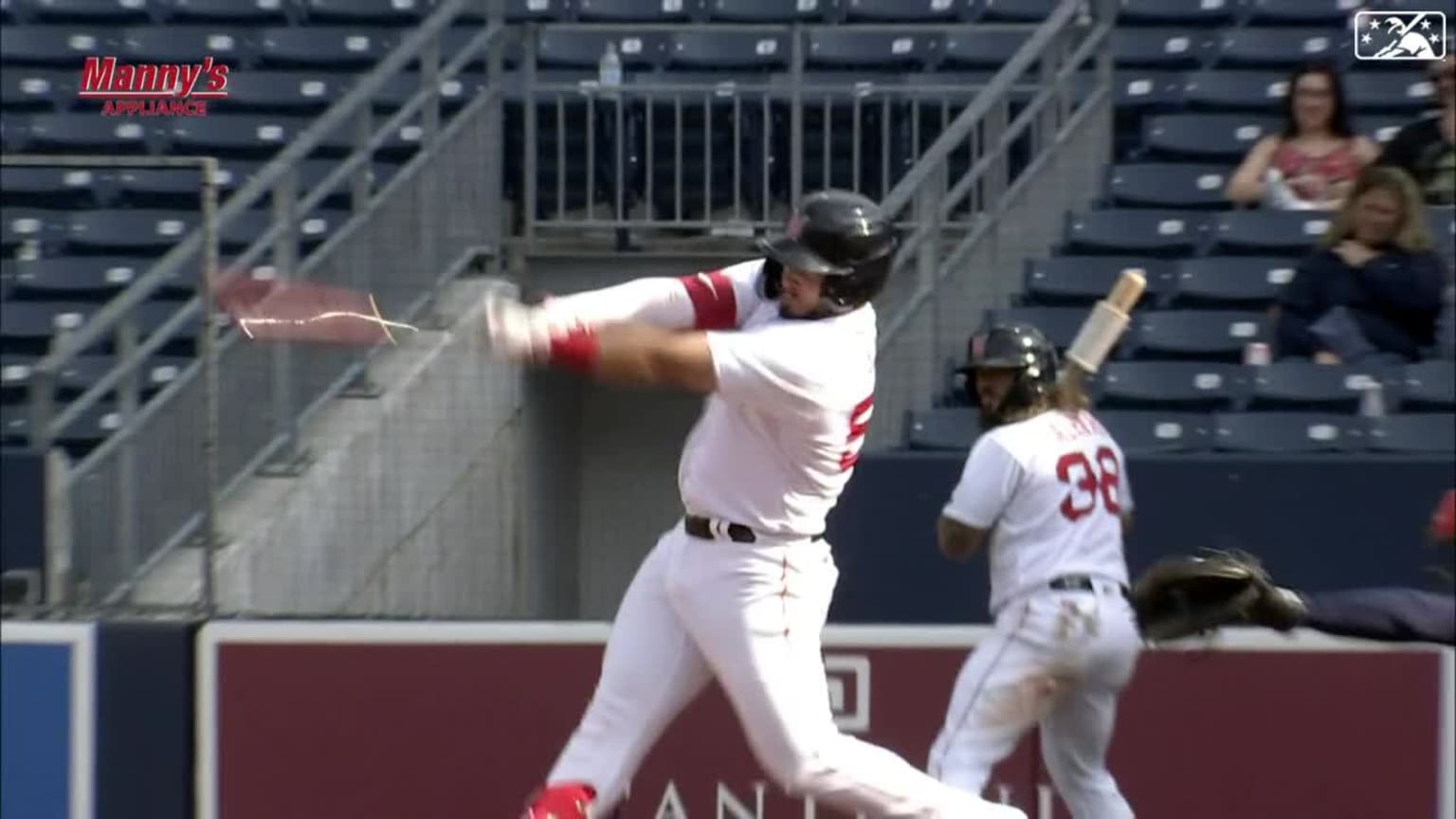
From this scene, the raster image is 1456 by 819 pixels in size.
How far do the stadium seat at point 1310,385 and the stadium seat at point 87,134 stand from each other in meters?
4.32

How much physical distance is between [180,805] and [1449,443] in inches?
147

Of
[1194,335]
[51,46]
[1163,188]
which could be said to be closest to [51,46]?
[51,46]

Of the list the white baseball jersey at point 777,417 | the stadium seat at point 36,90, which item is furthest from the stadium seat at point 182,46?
the white baseball jersey at point 777,417

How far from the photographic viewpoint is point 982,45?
9633mm

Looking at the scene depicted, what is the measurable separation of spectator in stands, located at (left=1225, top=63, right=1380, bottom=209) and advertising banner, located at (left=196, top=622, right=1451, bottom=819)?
2.39 metres

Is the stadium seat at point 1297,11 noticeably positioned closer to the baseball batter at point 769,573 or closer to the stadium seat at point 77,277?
the stadium seat at point 77,277

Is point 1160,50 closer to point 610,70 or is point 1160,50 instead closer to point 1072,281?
point 1072,281

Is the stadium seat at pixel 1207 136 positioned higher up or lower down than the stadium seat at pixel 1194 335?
higher up

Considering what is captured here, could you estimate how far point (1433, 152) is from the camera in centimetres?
833

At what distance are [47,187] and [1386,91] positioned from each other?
467cm

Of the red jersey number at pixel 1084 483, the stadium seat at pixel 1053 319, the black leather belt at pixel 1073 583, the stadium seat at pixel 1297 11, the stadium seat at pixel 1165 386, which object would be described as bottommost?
the black leather belt at pixel 1073 583

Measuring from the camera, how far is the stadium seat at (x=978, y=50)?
9.57 metres

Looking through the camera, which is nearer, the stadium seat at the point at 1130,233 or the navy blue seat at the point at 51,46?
the stadium seat at the point at 1130,233

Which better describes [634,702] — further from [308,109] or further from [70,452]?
[308,109]
